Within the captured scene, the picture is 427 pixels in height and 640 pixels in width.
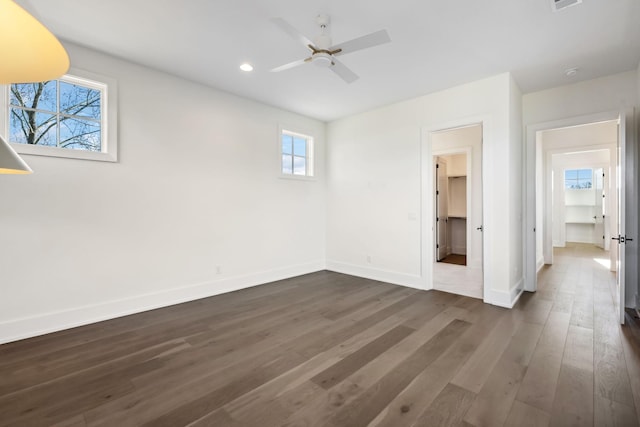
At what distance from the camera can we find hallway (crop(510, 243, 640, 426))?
1849 mm

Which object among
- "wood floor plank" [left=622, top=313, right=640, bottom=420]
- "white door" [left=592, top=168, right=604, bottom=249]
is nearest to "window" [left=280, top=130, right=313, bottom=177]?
"wood floor plank" [left=622, top=313, right=640, bottom=420]

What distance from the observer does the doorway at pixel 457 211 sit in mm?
5090

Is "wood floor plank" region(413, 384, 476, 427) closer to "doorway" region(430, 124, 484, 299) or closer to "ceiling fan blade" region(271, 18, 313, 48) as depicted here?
"doorway" region(430, 124, 484, 299)

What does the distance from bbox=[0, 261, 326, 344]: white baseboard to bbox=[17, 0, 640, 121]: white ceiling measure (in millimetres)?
2799

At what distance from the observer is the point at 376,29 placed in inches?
110

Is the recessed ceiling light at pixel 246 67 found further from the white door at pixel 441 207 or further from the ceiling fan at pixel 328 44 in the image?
the white door at pixel 441 207

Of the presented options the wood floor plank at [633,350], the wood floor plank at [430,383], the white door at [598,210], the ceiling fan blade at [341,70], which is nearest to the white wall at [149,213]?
the ceiling fan blade at [341,70]

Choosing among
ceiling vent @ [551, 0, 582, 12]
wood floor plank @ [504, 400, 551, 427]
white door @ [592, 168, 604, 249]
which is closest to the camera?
wood floor plank @ [504, 400, 551, 427]

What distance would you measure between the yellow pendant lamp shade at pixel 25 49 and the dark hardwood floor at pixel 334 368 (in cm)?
193

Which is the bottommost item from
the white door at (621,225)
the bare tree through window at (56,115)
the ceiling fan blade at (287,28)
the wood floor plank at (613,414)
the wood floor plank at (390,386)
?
the wood floor plank at (613,414)

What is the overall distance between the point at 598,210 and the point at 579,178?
1345mm

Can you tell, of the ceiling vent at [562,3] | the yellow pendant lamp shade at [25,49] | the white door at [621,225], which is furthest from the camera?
the white door at [621,225]

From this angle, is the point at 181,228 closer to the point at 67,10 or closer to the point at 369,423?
the point at 67,10

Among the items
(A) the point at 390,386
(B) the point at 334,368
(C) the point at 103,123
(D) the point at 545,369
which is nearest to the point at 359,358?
(B) the point at 334,368
